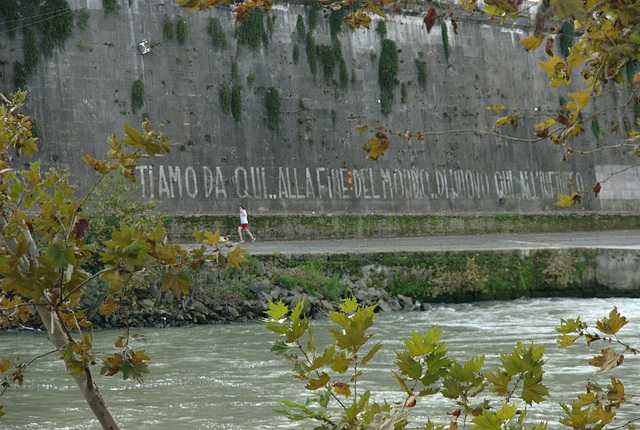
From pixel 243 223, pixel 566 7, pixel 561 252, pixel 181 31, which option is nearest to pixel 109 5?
pixel 181 31

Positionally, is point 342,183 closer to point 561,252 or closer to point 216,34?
point 216,34

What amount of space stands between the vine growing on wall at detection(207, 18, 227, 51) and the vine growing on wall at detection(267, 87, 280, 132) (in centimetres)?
191

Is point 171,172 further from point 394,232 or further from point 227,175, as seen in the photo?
point 394,232

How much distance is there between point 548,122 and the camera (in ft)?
7.89

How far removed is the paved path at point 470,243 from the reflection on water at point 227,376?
13.0 feet

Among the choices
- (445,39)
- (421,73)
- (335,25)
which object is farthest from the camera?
(445,39)

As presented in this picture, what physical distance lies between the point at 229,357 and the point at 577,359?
444cm

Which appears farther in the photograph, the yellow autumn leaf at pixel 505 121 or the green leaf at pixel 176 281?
the green leaf at pixel 176 281

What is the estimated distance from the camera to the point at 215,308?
1280cm

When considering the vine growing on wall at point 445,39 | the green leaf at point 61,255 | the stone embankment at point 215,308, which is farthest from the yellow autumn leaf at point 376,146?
the vine growing on wall at point 445,39

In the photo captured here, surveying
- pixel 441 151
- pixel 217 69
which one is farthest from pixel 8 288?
pixel 441 151

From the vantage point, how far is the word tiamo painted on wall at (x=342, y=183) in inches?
734

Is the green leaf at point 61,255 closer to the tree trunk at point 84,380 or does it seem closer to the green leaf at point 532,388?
the tree trunk at point 84,380

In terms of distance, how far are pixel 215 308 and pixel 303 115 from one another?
9.19m
